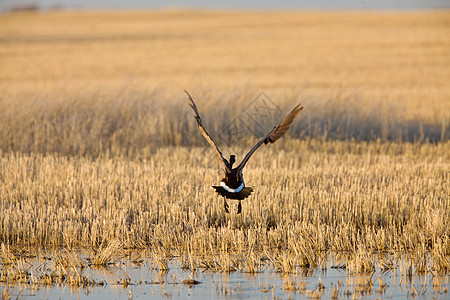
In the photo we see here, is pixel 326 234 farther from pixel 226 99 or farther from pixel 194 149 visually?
pixel 226 99

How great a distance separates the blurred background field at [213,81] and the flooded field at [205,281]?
18.9 feet

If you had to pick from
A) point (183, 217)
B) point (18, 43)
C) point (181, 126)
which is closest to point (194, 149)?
point (181, 126)

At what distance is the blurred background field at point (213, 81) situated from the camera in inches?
485

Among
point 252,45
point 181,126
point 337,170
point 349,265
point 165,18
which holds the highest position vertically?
point 165,18

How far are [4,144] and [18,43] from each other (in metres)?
34.0

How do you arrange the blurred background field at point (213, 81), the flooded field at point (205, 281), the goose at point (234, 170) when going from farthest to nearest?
the blurred background field at point (213, 81) < the goose at point (234, 170) < the flooded field at point (205, 281)

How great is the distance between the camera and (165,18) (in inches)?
3002

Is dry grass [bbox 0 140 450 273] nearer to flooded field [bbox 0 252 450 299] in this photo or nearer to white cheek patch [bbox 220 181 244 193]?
flooded field [bbox 0 252 450 299]

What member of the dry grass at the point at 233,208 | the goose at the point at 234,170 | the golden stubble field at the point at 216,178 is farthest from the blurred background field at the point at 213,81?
the goose at the point at 234,170

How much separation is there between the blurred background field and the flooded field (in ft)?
18.9

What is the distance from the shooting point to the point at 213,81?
14.9m

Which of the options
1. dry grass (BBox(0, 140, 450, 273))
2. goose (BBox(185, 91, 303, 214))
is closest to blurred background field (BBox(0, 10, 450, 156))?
dry grass (BBox(0, 140, 450, 273))

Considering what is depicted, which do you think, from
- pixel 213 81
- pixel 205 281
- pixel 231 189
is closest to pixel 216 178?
pixel 231 189

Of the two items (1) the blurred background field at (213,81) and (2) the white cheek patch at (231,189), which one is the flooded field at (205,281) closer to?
(2) the white cheek patch at (231,189)
